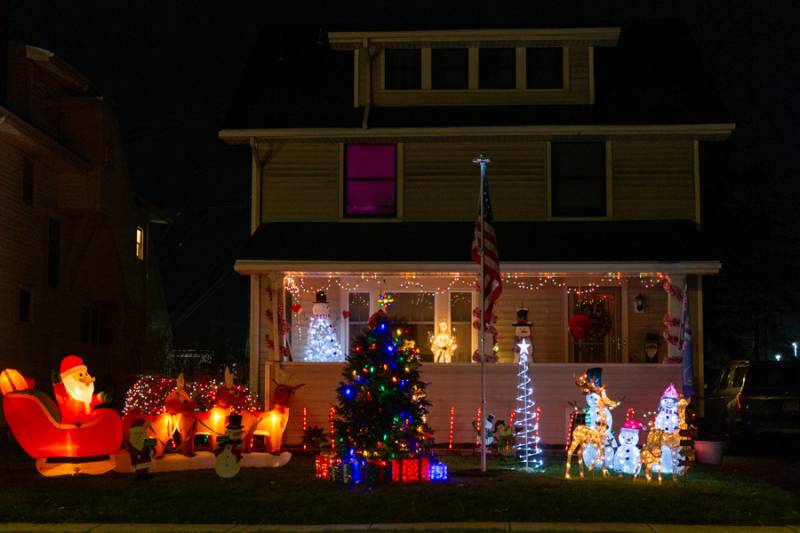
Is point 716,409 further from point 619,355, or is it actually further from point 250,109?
point 250,109

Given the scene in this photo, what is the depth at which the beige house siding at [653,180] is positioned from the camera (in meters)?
19.7

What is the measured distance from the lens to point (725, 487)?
45.0 feet

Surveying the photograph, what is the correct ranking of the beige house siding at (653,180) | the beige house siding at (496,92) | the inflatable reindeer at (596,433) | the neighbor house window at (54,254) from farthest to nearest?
the neighbor house window at (54,254)
the beige house siding at (496,92)
the beige house siding at (653,180)
the inflatable reindeer at (596,433)

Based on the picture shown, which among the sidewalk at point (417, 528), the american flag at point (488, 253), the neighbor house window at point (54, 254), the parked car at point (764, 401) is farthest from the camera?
the neighbor house window at point (54, 254)

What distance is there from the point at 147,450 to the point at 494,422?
20.6 ft

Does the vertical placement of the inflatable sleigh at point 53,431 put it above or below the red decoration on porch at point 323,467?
above

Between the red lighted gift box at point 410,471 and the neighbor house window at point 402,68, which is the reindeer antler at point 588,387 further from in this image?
the neighbor house window at point 402,68

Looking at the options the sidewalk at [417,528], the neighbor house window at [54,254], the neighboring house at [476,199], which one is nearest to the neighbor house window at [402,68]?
the neighboring house at [476,199]

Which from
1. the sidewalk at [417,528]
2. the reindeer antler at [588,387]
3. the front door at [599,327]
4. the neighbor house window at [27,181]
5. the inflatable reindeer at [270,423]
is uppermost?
the neighbor house window at [27,181]

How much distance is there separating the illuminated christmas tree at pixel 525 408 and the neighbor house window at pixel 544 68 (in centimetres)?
446

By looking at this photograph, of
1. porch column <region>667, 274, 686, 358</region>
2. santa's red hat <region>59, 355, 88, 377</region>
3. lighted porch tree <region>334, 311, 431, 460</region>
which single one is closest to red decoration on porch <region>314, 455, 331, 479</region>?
lighted porch tree <region>334, 311, 431, 460</region>

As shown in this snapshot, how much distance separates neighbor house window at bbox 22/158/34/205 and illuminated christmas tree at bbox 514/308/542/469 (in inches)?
461

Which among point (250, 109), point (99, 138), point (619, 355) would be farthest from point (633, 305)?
point (99, 138)

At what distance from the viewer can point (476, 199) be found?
65.4ft
